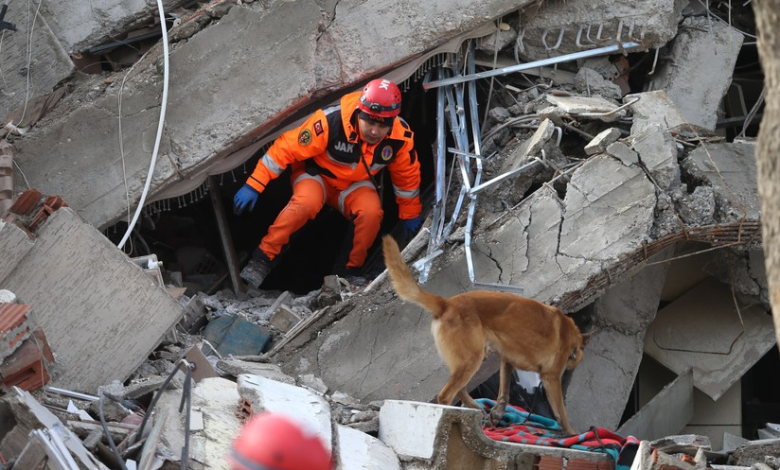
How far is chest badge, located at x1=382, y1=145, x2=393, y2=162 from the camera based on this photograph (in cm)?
820

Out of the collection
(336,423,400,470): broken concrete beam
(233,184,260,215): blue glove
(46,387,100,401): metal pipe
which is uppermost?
(46,387,100,401): metal pipe

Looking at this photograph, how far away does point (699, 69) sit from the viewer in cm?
912

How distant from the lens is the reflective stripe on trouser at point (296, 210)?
26.9 feet

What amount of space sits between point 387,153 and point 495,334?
2.30 meters

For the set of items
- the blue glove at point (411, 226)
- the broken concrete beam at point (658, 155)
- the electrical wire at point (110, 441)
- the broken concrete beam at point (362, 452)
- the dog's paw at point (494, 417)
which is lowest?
the dog's paw at point (494, 417)

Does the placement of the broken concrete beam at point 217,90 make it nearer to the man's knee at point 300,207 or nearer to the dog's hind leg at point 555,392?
the man's knee at point 300,207

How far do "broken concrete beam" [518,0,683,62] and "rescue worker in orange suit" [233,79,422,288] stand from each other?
1372 millimetres

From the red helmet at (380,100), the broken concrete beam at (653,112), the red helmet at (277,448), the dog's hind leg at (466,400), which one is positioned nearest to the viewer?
the red helmet at (277,448)

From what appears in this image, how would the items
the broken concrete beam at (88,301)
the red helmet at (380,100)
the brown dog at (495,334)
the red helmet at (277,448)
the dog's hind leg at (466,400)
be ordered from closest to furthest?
the red helmet at (277,448) → the brown dog at (495,334) → the broken concrete beam at (88,301) → the dog's hind leg at (466,400) → the red helmet at (380,100)

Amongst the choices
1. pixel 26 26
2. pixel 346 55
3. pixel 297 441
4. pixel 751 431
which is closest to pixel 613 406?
pixel 751 431

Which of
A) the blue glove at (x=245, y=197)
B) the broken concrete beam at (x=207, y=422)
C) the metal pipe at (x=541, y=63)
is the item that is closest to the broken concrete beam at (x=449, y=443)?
the broken concrete beam at (x=207, y=422)

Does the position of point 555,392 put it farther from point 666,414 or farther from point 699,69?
point 699,69

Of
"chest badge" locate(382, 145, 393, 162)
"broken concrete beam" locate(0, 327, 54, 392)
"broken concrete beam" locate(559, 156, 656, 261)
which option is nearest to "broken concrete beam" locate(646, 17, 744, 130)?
"broken concrete beam" locate(559, 156, 656, 261)

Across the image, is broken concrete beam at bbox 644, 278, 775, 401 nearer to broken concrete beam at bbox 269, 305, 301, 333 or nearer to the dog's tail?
broken concrete beam at bbox 269, 305, 301, 333
